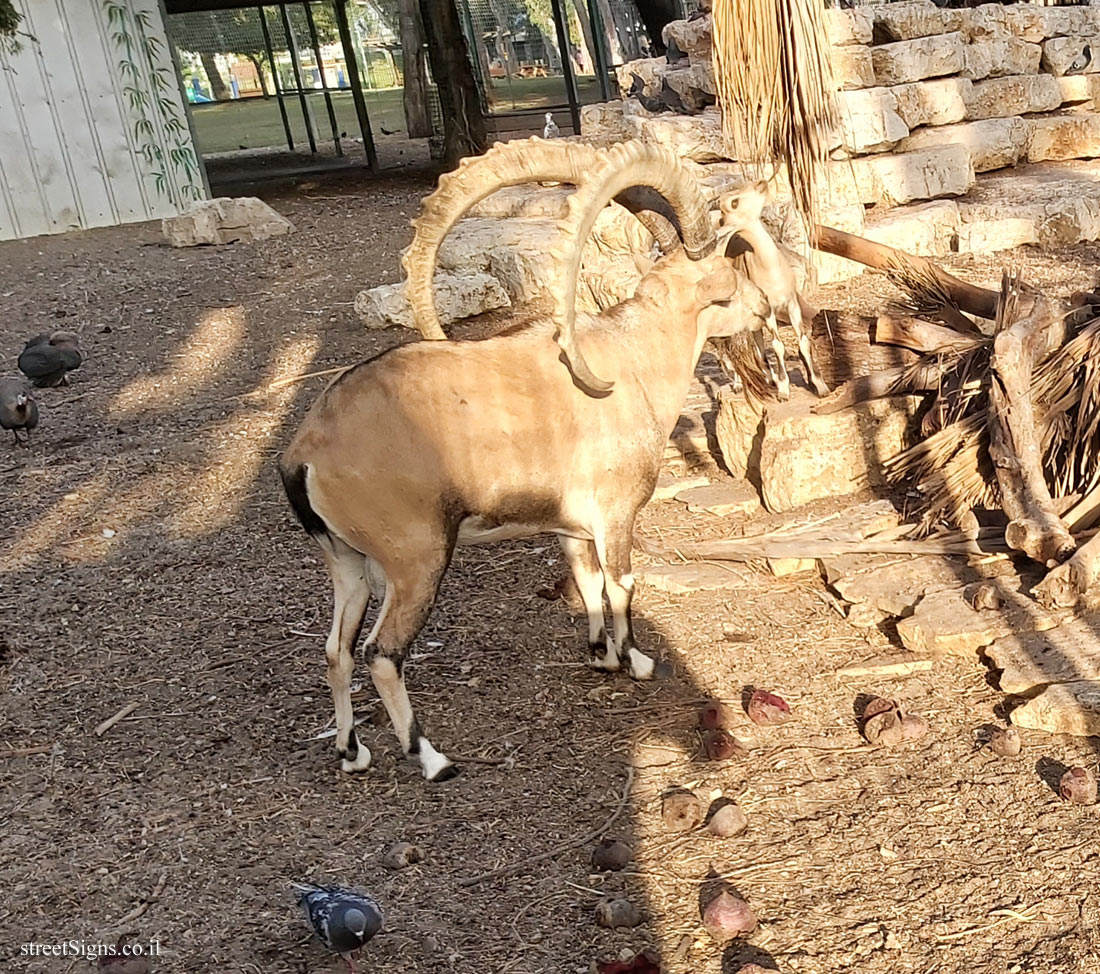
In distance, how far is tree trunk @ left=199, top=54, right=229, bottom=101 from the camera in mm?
24578

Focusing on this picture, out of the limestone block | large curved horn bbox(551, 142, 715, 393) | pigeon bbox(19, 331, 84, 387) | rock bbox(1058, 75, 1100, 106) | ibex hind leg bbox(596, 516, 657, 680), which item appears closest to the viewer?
large curved horn bbox(551, 142, 715, 393)

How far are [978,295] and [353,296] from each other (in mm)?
6569

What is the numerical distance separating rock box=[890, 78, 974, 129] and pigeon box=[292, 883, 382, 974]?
Result: 8.85 metres

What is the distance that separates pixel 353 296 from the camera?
35.9 ft

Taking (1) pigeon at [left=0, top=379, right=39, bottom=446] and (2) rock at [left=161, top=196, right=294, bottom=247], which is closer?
(1) pigeon at [left=0, top=379, right=39, bottom=446]

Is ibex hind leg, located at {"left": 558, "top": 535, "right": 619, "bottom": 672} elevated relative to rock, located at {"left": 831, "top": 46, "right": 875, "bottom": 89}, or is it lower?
lower

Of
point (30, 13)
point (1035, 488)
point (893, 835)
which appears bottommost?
point (893, 835)

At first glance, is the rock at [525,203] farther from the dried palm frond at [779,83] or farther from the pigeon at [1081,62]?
the dried palm frond at [779,83]

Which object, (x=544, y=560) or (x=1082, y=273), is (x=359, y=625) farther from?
(x=1082, y=273)

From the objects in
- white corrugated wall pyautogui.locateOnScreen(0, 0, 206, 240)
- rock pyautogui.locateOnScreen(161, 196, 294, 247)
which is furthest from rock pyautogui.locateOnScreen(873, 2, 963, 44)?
white corrugated wall pyautogui.locateOnScreen(0, 0, 206, 240)

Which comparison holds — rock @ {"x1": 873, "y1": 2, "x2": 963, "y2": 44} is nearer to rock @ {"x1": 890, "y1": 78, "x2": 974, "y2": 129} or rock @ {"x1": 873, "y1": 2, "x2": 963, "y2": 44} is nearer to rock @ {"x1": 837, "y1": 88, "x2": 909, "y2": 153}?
rock @ {"x1": 890, "y1": 78, "x2": 974, "y2": 129}

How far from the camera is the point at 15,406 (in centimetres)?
776

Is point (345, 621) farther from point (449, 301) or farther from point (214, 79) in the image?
point (214, 79)

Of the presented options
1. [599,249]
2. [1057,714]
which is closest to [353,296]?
[599,249]
